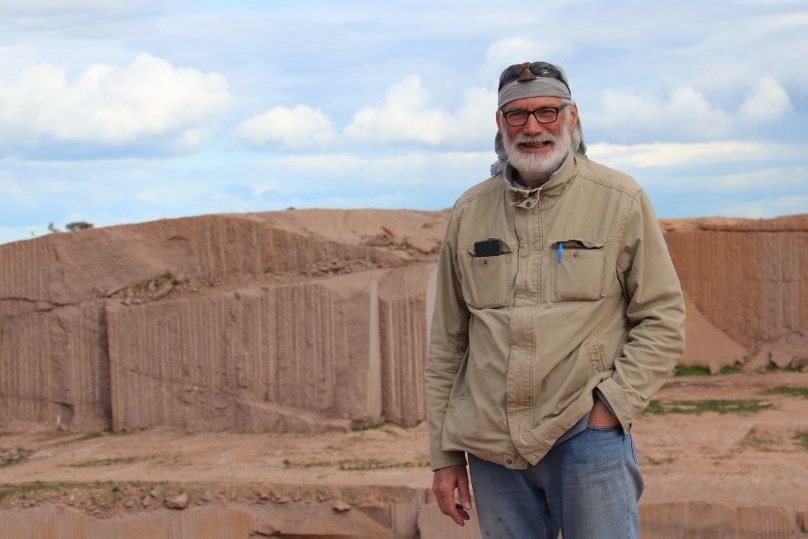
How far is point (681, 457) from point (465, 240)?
5.09m

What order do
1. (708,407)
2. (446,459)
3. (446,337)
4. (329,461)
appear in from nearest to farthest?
1. (446,459)
2. (446,337)
3. (329,461)
4. (708,407)

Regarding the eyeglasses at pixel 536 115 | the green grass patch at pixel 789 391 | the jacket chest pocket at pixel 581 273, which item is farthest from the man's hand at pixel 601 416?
the green grass patch at pixel 789 391

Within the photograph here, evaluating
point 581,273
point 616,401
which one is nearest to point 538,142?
point 581,273

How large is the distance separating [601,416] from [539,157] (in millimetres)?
612

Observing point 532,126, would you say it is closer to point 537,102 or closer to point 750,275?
point 537,102

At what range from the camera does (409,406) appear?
8.88 metres

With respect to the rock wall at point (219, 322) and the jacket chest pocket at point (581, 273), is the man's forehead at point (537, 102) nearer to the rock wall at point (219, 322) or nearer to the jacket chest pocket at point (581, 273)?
the jacket chest pocket at point (581, 273)

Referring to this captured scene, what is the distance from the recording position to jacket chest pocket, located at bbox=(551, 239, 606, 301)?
2.69 m

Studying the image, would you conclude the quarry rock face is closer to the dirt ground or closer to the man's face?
the dirt ground

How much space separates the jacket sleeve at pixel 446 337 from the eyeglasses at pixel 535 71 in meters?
0.35

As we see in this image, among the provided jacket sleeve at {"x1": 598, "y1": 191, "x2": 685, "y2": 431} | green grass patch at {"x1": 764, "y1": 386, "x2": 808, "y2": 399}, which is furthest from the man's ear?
green grass patch at {"x1": 764, "y1": 386, "x2": 808, "y2": 399}

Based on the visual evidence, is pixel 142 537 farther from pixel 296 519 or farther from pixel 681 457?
pixel 681 457

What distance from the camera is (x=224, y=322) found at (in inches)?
366

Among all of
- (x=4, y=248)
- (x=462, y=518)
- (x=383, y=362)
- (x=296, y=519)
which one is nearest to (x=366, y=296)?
(x=383, y=362)
